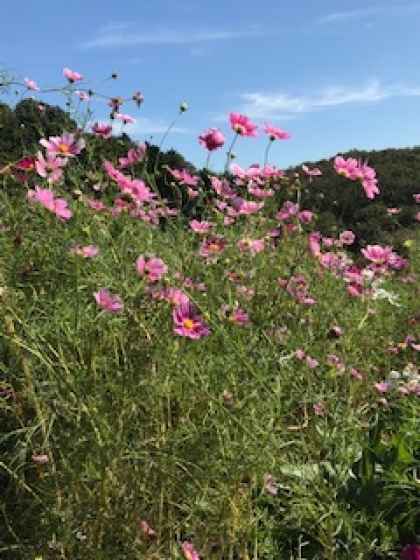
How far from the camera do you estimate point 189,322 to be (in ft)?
5.44

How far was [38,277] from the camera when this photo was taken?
1.96 metres

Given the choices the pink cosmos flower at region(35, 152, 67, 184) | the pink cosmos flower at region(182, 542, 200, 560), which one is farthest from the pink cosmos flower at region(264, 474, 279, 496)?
the pink cosmos flower at region(35, 152, 67, 184)

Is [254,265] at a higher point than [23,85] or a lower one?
lower

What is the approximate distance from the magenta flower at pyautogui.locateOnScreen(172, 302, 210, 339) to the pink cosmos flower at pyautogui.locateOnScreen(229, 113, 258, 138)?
86 centimetres

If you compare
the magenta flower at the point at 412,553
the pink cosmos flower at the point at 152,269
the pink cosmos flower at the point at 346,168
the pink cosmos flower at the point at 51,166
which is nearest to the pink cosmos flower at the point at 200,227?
the pink cosmos flower at the point at 346,168

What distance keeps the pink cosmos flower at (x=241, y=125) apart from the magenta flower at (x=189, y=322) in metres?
0.86

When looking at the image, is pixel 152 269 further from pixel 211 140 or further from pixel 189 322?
pixel 211 140

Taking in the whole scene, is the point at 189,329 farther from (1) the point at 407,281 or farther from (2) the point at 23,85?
(1) the point at 407,281

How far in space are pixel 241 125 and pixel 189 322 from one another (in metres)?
0.92

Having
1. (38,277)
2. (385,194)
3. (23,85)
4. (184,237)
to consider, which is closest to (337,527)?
(38,277)

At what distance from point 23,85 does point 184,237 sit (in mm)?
654

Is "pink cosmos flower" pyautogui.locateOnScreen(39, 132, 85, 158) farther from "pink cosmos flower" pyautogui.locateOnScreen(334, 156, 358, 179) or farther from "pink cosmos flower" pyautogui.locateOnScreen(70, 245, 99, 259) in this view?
"pink cosmos flower" pyautogui.locateOnScreen(334, 156, 358, 179)

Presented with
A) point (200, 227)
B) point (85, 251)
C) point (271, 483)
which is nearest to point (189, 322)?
point (85, 251)

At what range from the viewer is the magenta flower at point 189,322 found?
1.63 meters
